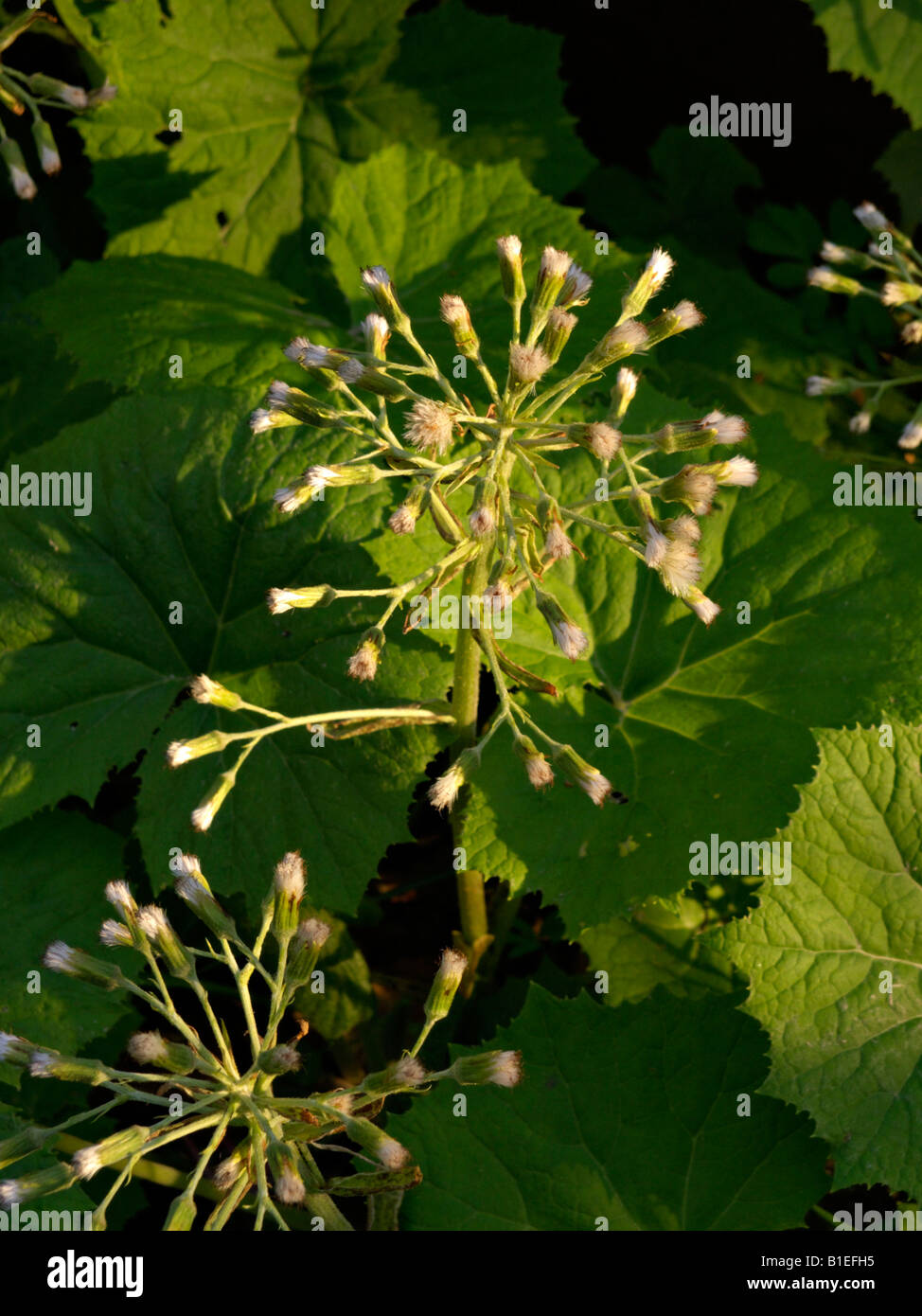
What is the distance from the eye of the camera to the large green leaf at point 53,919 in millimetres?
3529

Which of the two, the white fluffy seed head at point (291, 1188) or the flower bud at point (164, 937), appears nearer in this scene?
the white fluffy seed head at point (291, 1188)

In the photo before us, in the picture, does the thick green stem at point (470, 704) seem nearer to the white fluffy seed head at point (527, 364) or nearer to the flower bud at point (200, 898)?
the white fluffy seed head at point (527, 364)

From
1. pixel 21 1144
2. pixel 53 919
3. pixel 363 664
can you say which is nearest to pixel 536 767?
pixel 363 664

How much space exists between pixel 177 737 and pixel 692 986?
6.26 ft

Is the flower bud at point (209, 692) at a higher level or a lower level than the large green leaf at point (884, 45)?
lower

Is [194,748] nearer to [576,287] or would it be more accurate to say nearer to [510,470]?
[510,470]

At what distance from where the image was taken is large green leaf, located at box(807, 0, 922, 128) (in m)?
4.33

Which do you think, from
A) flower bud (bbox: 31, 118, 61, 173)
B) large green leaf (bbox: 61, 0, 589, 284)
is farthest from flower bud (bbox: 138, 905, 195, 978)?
large green leaf (bbox: 61, 0, 589, 284)

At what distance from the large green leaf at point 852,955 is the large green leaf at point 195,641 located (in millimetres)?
1164

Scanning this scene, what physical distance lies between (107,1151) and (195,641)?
1813 mm

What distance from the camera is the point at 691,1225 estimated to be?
3.15 metres

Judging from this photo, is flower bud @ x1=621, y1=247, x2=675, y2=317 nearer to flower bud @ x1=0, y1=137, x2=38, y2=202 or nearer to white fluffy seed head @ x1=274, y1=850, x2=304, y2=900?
white fluffy seed head @ x1=274, y1=850, x2=304, y2=900

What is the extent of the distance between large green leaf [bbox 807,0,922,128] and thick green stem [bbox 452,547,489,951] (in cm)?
278

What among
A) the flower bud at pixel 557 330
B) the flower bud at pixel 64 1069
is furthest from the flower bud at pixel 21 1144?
the flower bud at pixel 557 330
